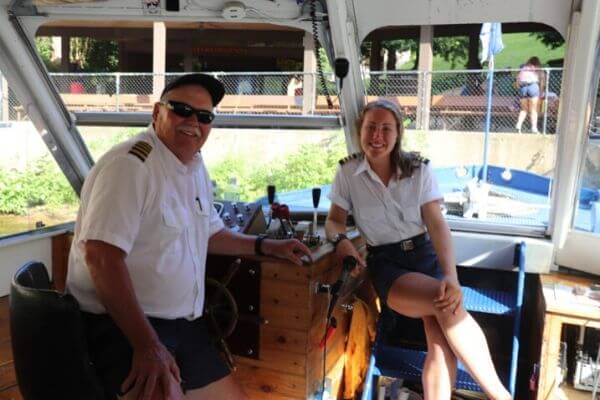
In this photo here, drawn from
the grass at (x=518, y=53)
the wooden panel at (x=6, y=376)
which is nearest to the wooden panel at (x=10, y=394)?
the wooden panel at (x=6, y=376)

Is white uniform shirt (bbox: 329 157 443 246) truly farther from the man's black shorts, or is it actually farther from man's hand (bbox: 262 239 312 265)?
the man's black shorts

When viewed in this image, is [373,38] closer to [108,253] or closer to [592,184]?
[592,184]

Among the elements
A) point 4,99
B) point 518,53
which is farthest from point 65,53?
point 518,53

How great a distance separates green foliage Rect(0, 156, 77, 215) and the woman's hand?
2244 millimetres

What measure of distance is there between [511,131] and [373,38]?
0.81 meters

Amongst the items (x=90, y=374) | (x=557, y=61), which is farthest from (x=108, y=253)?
(x=557, y=61)

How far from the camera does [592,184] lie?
2.73 meters

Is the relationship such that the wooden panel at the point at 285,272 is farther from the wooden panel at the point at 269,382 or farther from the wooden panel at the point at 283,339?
the wooden panel at the point at 269,382

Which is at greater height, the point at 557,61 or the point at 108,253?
the point at 557,61

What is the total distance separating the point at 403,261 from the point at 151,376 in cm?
134

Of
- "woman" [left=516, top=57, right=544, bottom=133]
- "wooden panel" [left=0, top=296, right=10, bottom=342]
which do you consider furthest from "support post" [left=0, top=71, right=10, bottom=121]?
"woman" [left=516, top=57, right=544, bottom=133]

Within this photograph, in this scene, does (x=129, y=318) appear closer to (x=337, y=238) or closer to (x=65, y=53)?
(x=337, y=238)

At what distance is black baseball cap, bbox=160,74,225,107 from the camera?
1.78 m

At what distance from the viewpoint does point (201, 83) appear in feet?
5.94
